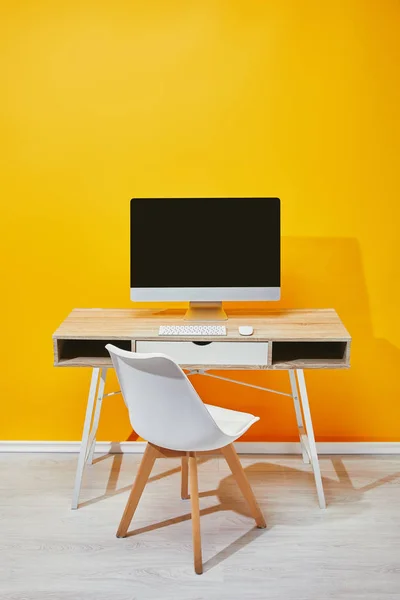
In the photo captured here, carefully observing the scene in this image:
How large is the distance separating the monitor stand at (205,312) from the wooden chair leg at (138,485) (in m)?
0.57

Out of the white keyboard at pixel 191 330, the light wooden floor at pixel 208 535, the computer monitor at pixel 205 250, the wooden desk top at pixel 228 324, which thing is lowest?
the light wooden floor at pixel 208 535

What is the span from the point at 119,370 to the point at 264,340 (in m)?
0.55

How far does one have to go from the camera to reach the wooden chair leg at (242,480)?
8.01 feet

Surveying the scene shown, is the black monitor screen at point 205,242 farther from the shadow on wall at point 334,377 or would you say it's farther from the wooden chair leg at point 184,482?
the wooden chair leg at point 184,482

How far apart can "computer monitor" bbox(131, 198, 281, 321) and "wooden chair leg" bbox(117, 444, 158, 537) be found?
0.59 metres

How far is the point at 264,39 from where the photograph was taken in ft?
9.49

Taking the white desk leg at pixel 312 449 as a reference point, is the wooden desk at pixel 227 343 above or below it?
above

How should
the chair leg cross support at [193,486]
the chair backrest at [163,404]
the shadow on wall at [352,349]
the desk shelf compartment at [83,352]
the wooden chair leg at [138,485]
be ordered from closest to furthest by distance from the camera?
the chair backrest at [163,404], the chair leg cross support at [193,486], the wooden chair leg at [138,485], the desk shelf compartment at [83,352], the shadow on wall at [352,349]

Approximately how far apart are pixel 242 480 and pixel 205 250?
3.01 feet

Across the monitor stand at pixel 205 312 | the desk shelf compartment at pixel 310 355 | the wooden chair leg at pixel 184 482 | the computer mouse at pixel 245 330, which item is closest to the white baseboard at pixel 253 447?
the wooden chair leg at pixel 184 482

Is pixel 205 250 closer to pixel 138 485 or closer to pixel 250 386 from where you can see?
pixel 250 386

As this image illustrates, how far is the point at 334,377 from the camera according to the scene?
3.16 meters

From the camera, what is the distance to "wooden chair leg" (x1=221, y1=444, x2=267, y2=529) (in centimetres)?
244

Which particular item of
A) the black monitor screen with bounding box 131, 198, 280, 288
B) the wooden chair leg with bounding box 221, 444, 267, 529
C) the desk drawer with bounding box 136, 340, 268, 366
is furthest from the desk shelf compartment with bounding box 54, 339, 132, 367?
the wooden chair leg with bounding box 221, 444, 267, 529
